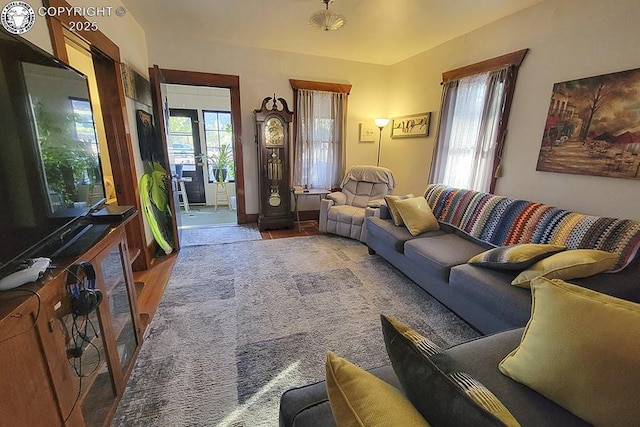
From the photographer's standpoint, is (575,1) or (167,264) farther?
(167,264)

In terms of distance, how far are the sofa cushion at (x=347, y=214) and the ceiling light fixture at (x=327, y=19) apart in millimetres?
2081

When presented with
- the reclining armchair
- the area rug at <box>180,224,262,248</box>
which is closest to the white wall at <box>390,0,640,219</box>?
the reclining armchair

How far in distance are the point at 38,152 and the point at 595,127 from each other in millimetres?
3417

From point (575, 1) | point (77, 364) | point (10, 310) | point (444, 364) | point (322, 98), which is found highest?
point (575, 1)

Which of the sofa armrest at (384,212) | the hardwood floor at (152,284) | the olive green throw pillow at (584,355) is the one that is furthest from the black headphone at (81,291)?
the sofa armrest at (384,212)

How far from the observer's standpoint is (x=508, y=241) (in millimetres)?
2193

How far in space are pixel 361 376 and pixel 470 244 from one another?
7.13ft

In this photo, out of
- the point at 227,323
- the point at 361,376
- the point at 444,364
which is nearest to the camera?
the point at 361,376

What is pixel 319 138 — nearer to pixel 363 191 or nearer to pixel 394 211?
pixel 363 191

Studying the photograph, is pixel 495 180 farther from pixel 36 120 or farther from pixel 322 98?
pixel 36 120

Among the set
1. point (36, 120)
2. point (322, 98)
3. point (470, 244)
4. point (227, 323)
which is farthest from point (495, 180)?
point (36, 120)

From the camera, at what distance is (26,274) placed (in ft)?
2.77

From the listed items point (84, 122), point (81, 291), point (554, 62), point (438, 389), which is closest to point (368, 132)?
point (554, 62)

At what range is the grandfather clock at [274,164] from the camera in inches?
149
